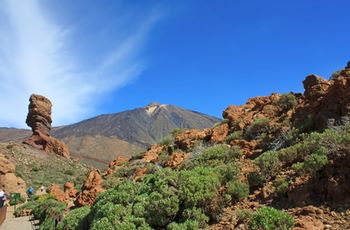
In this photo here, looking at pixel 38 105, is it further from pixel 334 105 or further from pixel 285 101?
pixel 334 105

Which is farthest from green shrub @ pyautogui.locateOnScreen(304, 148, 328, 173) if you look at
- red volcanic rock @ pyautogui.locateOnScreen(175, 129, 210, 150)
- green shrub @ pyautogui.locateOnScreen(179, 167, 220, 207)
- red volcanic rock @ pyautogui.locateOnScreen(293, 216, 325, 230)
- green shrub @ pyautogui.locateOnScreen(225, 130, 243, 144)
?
red volcanic rock @ pyautogui.locateOnScreen(175, 129, 210, 150)

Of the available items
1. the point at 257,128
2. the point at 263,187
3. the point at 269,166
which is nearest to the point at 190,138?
the point at 257,128

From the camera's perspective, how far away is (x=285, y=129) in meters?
15.8

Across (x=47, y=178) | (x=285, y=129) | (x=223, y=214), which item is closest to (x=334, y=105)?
(x=285, y=129)

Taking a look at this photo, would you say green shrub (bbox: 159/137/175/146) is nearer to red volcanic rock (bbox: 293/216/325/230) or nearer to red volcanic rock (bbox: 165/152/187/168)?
red volcanic rock (bbox: 165/152/187/168)

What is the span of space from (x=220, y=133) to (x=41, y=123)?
45.1 meters

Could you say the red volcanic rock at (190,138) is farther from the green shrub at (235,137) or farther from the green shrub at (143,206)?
the green shrub at (143,206)

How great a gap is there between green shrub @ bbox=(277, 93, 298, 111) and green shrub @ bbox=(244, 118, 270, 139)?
154 centimetres

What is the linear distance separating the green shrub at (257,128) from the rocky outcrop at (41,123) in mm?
47070

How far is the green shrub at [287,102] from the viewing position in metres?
18.7

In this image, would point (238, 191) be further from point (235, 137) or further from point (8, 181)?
point (8, 181)

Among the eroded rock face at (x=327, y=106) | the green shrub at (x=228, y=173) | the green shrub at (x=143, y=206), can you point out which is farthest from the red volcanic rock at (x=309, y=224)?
the eroded rock face at (x=327, y=106)

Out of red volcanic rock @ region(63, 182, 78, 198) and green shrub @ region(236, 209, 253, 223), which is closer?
green shrub @ region(236, 209, 253, 223)

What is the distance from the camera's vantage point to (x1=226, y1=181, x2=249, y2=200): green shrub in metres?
11.2
